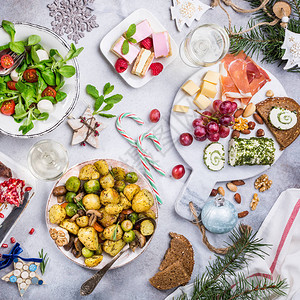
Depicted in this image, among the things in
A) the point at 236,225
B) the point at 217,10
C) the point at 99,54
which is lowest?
the point at 236,225

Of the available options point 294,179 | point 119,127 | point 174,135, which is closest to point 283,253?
point 294,179

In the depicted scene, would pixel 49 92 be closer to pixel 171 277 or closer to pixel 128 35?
pixel 128 35

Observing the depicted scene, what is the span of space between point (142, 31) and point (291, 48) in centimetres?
74

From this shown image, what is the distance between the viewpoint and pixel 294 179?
79.3 inches

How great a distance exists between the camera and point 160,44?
1.78m

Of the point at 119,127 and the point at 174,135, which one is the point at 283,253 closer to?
the point at 174,135

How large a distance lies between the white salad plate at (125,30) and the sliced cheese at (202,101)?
227 mm

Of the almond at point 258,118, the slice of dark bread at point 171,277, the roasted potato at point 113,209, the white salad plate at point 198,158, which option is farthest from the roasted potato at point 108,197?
the almond at point 258,118

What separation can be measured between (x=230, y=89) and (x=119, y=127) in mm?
590

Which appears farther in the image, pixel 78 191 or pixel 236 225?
pixel 236 225

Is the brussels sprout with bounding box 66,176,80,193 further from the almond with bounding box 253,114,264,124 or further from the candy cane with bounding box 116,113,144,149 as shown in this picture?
the almond with bounding box 253,114,264,124

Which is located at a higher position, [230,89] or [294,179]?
[230,89]

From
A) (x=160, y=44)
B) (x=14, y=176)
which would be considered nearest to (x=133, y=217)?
(x=14, y=176)

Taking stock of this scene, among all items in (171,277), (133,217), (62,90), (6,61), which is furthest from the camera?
(171,277)
